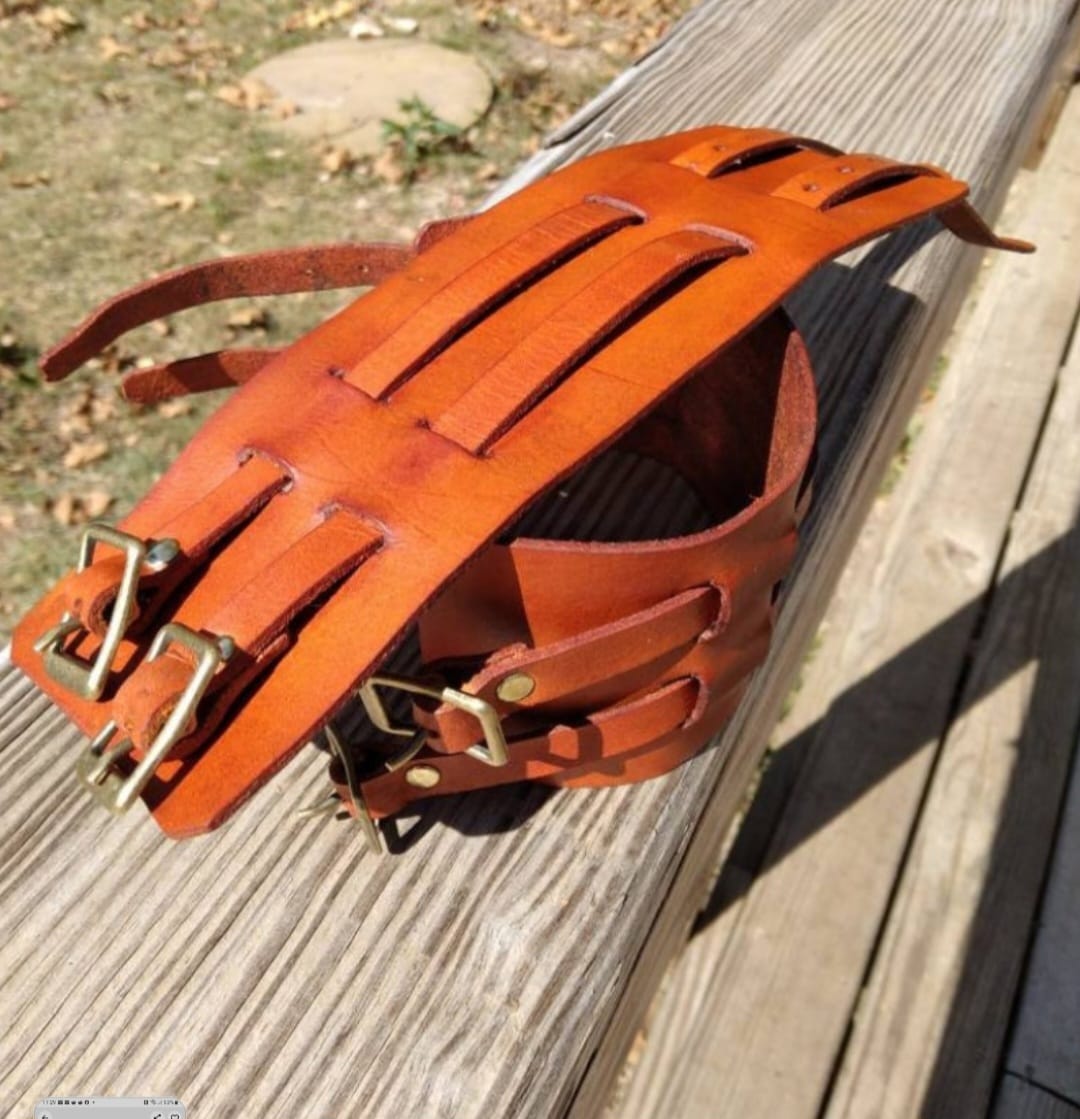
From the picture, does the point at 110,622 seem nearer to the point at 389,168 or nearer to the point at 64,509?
the point at 64,509

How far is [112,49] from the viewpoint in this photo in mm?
4457

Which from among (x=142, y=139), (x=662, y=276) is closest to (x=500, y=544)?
(x=662, y=276)

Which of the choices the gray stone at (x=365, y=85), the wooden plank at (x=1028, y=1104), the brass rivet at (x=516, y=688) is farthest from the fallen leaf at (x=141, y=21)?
the wooden plank at (x=1028, y=1104)

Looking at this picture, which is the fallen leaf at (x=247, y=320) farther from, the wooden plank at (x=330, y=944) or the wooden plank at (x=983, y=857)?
the wooden plank at (x=330, y=944)

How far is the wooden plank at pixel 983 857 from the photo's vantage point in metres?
1.83

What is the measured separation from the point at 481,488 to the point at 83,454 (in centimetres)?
248

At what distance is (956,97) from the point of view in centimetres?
186

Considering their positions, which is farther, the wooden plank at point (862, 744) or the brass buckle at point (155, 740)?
the wooden plank at point (862, 744)

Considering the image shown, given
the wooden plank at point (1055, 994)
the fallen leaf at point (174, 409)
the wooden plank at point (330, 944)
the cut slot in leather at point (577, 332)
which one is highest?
the cut slot in leather at point (577, 332)

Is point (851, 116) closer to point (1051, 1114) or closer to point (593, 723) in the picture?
point (593, 723)

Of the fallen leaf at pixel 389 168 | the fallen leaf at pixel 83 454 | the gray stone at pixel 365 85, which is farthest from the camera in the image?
the gray stone at pixel 365 85

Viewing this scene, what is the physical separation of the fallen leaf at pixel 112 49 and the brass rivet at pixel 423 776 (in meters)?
4.41

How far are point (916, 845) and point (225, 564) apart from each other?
5.56 ft

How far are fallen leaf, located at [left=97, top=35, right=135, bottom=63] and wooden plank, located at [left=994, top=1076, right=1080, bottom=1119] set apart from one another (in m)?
4.73
